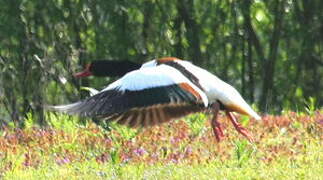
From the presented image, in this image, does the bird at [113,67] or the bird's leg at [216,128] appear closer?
the bird's leg at [216,128]

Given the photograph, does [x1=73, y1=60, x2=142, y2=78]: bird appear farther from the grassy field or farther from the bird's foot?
the bird's foot

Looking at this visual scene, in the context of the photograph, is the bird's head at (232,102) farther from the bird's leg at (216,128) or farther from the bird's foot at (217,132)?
the bird's foot at (217,132)

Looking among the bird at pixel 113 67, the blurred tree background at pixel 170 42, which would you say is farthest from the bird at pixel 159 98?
Result: the blurred tree background at pixel 170 42

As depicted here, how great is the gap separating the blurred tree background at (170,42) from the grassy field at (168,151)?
3.67m

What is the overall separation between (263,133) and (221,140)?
55 centimetres

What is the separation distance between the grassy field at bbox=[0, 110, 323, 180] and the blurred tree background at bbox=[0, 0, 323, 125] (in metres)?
3.67

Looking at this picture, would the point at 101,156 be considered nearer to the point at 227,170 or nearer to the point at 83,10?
the point at 227,170

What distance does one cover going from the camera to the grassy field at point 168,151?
7059 millimetres

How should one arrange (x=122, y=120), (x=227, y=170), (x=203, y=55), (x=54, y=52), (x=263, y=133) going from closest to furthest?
(x=227, y=170)
(x=122, y=120)
(x=263, y=133)
(x=54, y=52)
(x=203, y=55)

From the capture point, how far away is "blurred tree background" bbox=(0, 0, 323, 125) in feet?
45.0

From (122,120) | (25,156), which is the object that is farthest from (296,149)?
(25,156)

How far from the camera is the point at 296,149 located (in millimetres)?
8031

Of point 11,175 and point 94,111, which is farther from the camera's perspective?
point 94,111

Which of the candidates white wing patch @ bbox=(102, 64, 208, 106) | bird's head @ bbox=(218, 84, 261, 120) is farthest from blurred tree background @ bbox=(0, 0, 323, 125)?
white wing patch @ bbox=(102, 64, 208, 106)
